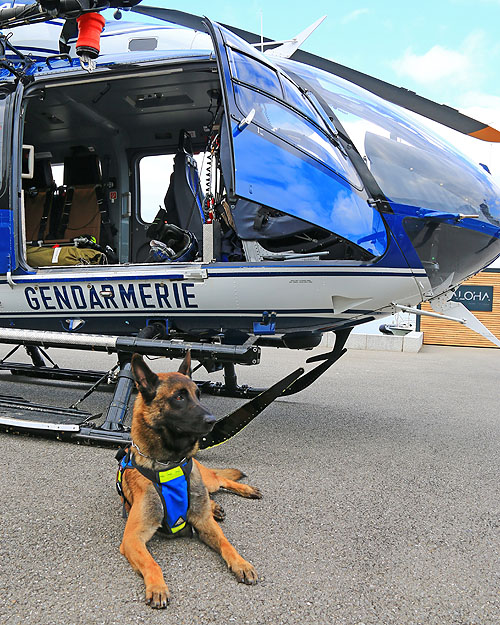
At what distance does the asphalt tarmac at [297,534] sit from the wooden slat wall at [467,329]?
11.4 m

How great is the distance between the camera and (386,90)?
4.97m

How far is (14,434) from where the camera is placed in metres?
4.21

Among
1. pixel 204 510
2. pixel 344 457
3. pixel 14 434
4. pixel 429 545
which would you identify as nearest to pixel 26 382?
pixel 14 434

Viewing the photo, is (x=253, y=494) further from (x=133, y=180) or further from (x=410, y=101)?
(x=133, y=180)

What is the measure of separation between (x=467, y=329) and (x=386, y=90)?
1266cm

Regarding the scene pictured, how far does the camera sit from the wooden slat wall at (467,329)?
51.7ft

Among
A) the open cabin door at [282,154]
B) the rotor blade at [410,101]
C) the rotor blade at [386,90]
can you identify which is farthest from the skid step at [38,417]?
the rotor blade at [410,101]

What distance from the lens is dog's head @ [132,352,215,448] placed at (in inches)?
99.9

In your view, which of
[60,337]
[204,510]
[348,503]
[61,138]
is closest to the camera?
[204,510]

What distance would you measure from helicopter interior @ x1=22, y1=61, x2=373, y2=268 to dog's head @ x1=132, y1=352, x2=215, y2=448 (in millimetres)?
1705

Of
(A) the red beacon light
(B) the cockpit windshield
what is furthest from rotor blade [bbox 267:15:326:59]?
(A) the red beacon light

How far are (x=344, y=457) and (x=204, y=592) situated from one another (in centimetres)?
214

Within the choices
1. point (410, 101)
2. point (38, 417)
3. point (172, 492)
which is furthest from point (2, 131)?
point (172, 492)

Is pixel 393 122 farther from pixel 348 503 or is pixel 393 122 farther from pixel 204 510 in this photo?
pixel 204 510
